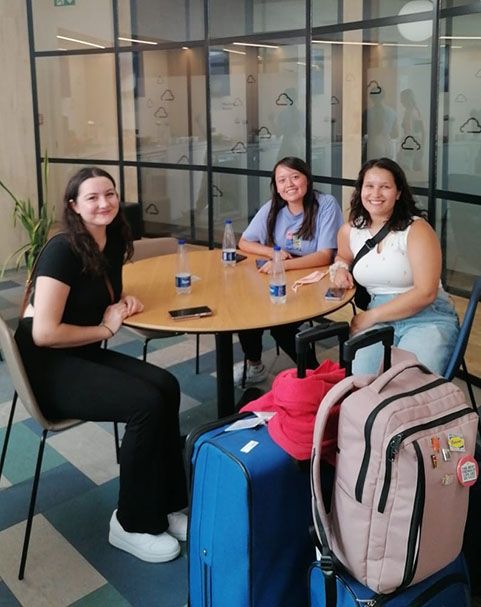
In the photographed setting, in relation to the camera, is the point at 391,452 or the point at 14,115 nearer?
the point at 391,452

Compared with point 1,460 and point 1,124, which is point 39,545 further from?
point 1,124

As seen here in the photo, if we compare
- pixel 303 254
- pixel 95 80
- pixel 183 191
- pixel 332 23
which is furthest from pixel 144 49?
pixel 303 254

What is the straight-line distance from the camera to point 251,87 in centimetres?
571

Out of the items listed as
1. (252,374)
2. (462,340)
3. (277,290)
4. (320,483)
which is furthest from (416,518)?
(252,374)

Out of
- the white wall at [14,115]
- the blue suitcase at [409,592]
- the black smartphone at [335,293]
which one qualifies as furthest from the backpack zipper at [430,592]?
the white wall at [14,115]

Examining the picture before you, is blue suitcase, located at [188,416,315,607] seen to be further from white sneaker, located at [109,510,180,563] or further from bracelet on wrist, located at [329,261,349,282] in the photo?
bracelet on wrist, located at [329,261,349,282]

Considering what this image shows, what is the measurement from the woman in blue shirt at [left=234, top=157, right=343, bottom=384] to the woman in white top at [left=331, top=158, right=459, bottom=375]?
0.37m

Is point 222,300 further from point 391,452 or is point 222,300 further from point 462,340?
point 391,452

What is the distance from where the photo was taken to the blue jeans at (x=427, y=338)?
2250mm

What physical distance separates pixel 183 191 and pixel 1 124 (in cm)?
180

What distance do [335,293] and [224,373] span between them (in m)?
0.56

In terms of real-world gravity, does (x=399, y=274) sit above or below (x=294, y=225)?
below

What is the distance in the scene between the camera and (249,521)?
146cm

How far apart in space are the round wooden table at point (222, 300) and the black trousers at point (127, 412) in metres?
0.21
